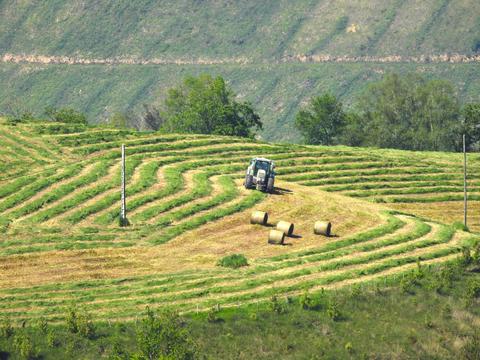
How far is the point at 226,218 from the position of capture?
6662cm

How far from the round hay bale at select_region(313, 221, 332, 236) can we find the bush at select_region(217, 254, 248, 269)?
28.6 ft

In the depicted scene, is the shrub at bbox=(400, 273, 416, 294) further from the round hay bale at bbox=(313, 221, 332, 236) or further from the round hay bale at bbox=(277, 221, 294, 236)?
the round hay bale at bbox=(277, 221, 294, 236)

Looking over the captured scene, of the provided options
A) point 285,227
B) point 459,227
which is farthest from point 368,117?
point 285,227

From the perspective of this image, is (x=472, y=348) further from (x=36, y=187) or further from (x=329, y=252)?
(x=36, y=187)

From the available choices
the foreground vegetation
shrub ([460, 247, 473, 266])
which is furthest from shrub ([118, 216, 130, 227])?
shrub ([460, 247, 473, 266])

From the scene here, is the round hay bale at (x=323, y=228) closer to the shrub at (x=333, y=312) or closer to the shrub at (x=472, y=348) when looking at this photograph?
the shrub at (x=333, y=312)

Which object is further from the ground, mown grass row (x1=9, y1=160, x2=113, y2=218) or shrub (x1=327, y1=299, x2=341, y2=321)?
mown grass row (x1=9, y1=160, x2=113, y2=218)

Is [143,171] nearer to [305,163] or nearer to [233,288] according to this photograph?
[305,163]

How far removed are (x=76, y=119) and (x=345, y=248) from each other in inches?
2692

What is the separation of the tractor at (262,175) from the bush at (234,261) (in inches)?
700

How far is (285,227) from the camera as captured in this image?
2431 inches

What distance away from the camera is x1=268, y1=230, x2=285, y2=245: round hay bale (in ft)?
196

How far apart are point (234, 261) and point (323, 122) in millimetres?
95952

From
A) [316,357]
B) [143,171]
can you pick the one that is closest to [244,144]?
[143,171]
